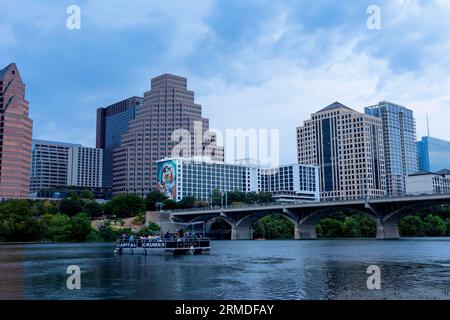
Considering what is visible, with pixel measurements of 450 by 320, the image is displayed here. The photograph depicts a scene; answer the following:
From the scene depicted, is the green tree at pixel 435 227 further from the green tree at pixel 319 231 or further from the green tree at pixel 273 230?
the green tree at pixel 273 230

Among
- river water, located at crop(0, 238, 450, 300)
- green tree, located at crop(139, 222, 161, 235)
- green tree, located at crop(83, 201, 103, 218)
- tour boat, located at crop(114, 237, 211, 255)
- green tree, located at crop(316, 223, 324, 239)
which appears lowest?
river water, located at crop(0, 238, 450, 300)

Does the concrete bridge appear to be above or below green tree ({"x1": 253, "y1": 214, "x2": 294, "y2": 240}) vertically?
above

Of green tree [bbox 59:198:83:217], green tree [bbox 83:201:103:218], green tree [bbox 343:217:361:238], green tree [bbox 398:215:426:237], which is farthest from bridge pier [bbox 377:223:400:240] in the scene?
green tree [bbox 59:198:83:217]

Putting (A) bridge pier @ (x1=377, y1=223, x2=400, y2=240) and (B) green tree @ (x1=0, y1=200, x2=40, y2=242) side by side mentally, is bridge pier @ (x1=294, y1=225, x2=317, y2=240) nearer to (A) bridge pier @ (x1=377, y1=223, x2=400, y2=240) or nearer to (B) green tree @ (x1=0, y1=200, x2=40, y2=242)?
(A) bridge pier @ (x1=377, y1=223, x2=400, y2=240)

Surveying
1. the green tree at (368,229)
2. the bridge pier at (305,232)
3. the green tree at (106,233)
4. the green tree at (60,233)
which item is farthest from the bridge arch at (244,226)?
the green tree at (60,233)

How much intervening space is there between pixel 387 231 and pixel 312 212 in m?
22.1

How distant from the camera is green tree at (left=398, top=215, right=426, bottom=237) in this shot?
16818 cm

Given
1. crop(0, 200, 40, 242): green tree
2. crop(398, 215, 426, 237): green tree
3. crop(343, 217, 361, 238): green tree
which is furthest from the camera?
crop(398, 215, 426, 237): green tree

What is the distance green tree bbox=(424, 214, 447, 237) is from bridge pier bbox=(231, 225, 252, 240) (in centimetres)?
5984

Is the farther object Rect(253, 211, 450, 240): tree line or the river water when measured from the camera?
Rect(253, 211, 450, 240): tree line

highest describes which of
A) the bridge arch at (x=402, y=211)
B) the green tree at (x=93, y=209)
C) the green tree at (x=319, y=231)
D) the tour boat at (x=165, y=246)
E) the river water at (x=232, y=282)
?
the green tree at (x=93, y=209)

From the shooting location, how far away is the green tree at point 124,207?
18500cm
